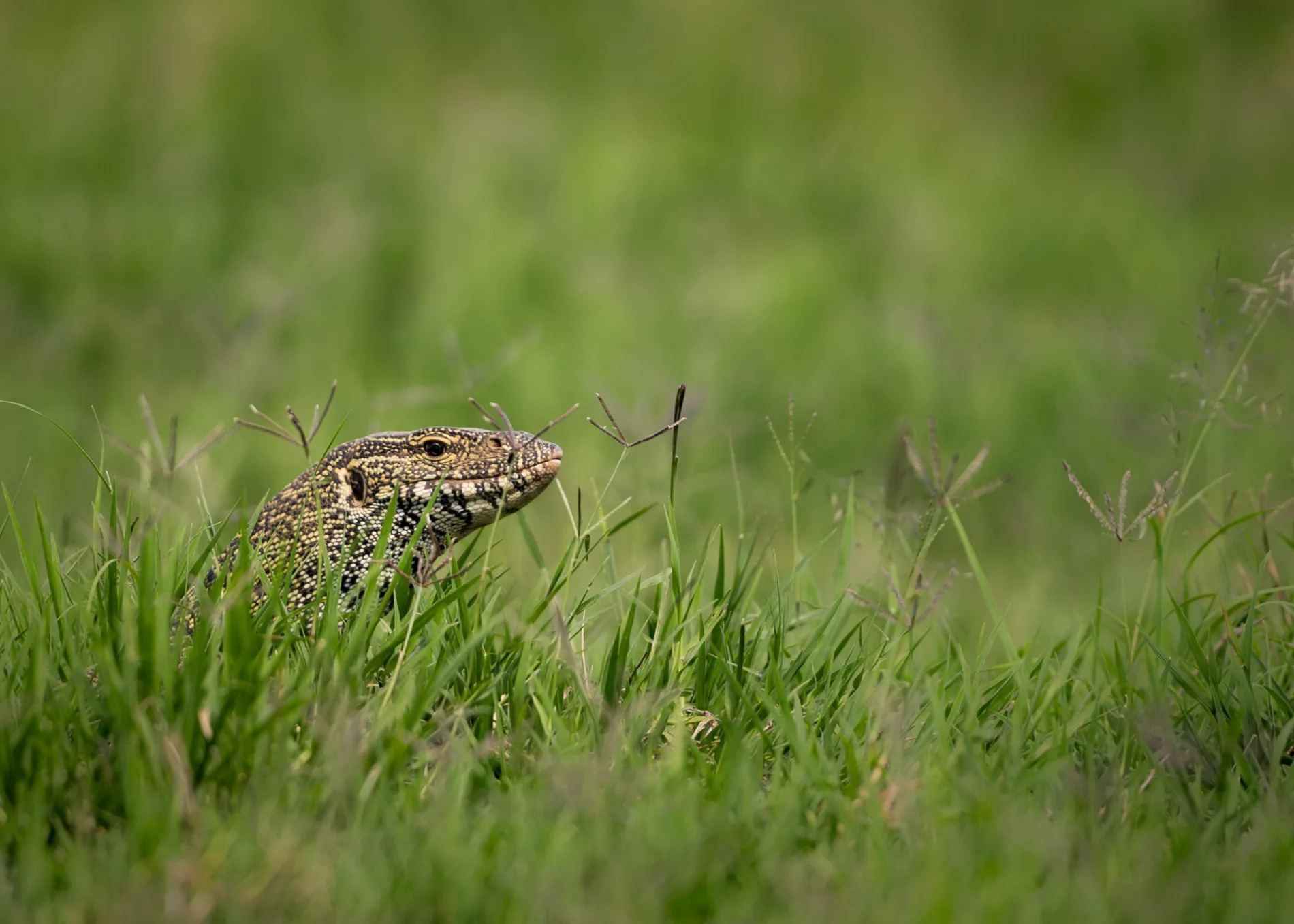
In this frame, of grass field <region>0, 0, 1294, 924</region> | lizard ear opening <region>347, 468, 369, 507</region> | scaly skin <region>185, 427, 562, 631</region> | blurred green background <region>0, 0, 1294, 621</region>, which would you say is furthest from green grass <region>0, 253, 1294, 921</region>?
blurred green background <region>0, 0, 1294, 621</region>

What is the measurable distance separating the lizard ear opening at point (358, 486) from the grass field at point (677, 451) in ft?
0.99

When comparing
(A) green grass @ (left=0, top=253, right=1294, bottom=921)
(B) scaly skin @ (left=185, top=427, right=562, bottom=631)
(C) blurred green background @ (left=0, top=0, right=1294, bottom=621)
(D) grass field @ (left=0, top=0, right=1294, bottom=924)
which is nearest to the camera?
(A) green grass @ (left=0, top=253, right=1294, bottom=921)

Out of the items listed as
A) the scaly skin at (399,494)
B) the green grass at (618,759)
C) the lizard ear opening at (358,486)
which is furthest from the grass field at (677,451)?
the lizard ear opening at (358,486)

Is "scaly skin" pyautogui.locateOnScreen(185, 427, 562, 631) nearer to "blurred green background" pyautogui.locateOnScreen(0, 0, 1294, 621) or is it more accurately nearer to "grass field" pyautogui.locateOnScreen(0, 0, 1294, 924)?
"grass field" pyautogui.locateOnScreen(0, 0, 1294, 924)

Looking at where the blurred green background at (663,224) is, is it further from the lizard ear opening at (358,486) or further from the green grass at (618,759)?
the green grass at (618,759)

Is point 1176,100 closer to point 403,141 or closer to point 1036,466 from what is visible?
point 1036,466

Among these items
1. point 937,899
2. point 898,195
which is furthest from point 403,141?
point 937,899

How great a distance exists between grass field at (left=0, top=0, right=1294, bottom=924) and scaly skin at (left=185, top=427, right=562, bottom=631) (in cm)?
19

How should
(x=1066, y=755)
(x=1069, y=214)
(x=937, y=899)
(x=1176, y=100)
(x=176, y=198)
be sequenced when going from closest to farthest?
1. (x=937, y=899)
2. (x=1066, y=755)
3. (x=176, y=198)
4. (x=1069, y=214)
5. (x=1176, y=100)

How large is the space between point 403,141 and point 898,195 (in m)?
4.17

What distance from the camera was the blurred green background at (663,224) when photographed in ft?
25.1

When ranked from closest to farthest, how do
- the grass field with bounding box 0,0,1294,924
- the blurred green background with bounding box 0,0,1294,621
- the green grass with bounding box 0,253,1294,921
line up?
the green grass with bounding box 0,253,1294,921
the grass field with bounding box 0,0,1294,924
the blurred green background with bounding box 0,0,1294,621

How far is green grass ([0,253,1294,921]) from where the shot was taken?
2.12 metres

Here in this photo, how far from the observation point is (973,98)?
10.9 m
